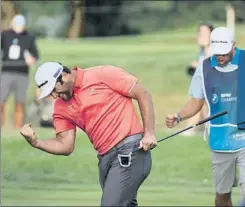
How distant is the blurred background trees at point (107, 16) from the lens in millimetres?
31797

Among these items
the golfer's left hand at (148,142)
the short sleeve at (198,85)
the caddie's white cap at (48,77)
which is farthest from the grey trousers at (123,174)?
the short sleeve at (198,85)

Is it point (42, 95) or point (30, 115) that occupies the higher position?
point (42, 95)

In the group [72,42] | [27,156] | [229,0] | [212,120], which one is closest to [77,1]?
[72,42]

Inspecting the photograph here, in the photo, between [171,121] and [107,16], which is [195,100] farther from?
[107,16]

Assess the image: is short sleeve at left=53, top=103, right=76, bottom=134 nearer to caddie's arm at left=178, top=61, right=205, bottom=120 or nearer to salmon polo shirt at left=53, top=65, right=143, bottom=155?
salmon polo shirt at left=53, top=65, right=143, bottom=155

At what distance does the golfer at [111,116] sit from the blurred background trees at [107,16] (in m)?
22.7

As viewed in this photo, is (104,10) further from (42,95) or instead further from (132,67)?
(42,95)

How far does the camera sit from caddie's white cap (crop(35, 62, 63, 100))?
25.2ft

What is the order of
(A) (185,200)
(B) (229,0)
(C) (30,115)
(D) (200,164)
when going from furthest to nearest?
(B) (229,0), (C) (30,115), (D) (200,164), (A) (185,200)

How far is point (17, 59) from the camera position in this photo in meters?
17.1

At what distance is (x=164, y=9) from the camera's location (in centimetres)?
3300

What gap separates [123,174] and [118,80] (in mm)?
708

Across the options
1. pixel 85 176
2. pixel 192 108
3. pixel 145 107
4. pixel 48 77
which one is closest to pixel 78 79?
pixel 48 77

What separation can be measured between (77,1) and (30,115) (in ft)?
32.9
